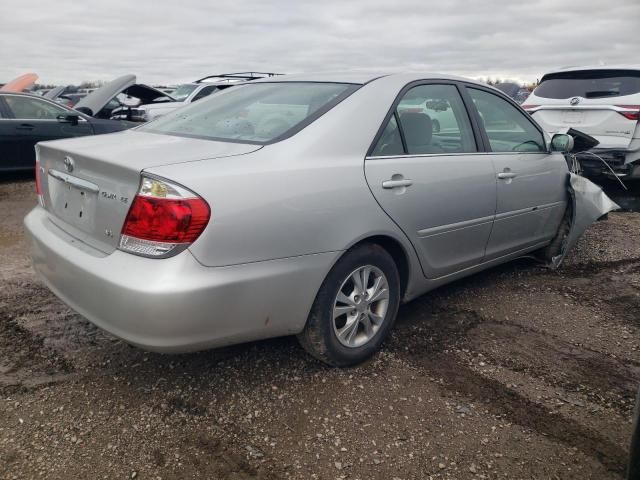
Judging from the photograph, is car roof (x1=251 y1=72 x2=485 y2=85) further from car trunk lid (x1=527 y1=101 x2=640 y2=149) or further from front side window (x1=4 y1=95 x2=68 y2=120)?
front side window (x1=4 y1=95 x2=68 y2=120)

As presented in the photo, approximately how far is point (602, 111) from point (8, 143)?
7.79 metres

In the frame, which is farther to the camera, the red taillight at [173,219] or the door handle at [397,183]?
the door handle at [397,183]

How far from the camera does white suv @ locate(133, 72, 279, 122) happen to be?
36.4ft

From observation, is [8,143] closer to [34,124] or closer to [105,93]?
[34,124]

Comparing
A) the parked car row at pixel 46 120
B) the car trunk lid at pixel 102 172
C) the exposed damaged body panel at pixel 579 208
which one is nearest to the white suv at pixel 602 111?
the exposed damaged body panel at pixel 579 208

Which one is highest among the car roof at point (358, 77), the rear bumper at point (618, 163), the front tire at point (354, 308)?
the car roof at point (358, 77)

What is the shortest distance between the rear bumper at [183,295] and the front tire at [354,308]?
103 mm

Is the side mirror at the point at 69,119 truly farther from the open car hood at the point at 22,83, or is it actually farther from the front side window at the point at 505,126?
the open car hood at the point at 22,83

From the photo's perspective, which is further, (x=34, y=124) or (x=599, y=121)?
(x=34, y=124)

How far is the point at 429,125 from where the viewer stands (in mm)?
3266

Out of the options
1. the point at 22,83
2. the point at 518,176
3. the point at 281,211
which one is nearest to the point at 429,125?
the point at 518,176

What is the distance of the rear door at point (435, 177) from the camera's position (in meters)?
2.89

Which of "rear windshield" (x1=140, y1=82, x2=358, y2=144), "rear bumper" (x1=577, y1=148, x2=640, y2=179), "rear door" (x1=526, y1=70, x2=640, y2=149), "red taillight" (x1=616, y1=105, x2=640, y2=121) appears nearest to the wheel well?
"rear windshield" (x1=140, y1=82, x2=358, y2=144)

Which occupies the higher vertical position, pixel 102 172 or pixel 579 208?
pixel 102 172
